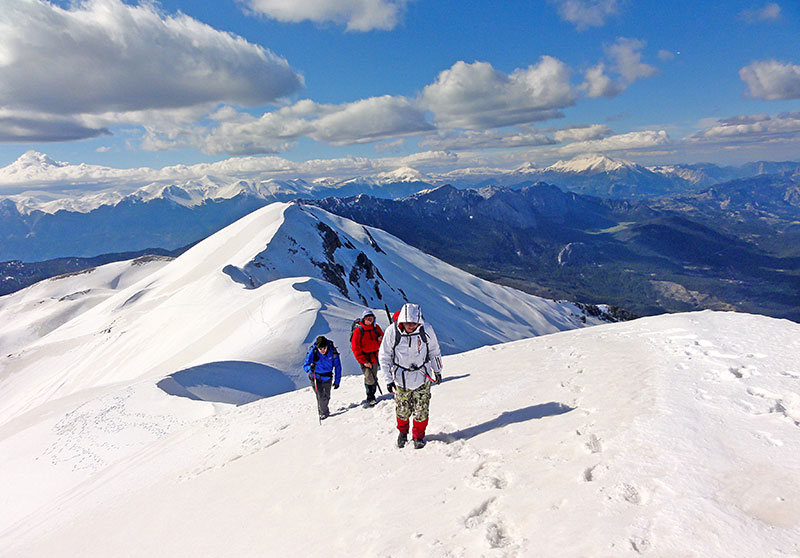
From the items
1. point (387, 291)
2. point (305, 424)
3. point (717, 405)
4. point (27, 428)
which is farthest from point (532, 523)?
point (387, 291)

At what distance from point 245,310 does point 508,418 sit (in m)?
35.2

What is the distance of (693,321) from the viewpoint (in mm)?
13680

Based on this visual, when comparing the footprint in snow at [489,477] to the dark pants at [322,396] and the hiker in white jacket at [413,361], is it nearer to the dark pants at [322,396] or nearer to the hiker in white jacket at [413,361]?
the hiker in white jacket at [413,361]

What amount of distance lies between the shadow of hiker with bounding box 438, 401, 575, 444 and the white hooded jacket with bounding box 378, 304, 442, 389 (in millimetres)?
1443

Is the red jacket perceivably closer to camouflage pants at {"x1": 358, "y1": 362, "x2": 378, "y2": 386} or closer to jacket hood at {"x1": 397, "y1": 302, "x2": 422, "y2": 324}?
camouflage pants at {"x1": 358, "y1": 362, "x2": 378, "y2": 386}

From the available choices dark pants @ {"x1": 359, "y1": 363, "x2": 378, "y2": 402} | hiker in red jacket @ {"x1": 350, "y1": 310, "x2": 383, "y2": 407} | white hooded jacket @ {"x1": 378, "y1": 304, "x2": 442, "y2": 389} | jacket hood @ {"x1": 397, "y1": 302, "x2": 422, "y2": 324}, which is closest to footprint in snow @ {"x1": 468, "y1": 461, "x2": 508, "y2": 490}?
white hooded jacket @ {"x1": 378, "y1": 304, "x2": 442, "y2": 389}

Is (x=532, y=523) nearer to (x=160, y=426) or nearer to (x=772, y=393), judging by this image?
(x=772, y=393)

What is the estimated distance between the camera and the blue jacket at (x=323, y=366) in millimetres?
12930

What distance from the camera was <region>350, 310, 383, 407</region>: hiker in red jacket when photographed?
12883 millimetres

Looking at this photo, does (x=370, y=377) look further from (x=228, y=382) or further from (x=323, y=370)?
(x=228, y=382)

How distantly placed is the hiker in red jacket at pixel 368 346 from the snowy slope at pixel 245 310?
12428mm

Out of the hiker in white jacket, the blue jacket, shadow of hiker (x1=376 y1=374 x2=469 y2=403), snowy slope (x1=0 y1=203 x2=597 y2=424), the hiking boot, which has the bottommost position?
snowy slope (x1=0 y1=203 x2=597 y2=424)

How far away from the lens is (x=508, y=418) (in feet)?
30.7

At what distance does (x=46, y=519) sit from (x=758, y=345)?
19.8 metres
